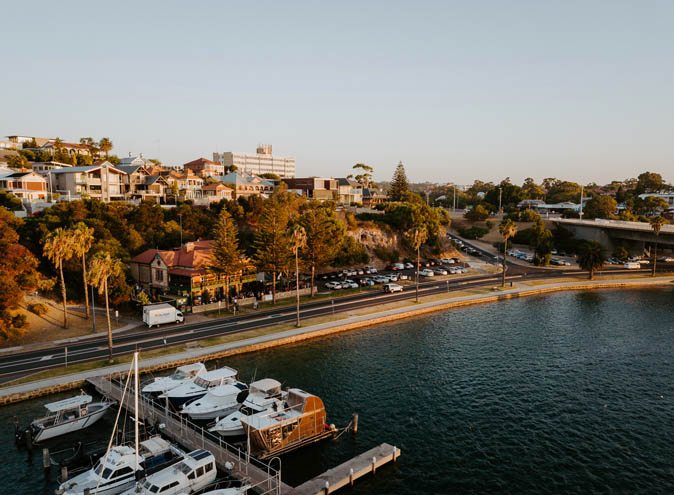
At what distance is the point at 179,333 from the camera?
5800cm

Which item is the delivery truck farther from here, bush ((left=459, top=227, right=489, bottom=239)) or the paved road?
bush ((left=459, top=227, right=489, bottom=239))

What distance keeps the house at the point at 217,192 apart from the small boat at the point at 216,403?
89.1 meters

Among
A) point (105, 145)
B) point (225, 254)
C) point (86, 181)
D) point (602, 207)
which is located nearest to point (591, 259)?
point (602, 207)

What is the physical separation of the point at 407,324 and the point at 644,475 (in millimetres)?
38512

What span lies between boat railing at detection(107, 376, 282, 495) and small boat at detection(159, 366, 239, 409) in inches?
40.8

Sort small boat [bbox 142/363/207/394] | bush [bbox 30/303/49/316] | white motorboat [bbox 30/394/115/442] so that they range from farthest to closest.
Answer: bush [bbox 30/303/49/316]
small boat [bbox 142/363/207/394]
white motorboat [bbox 30/394/115/442]

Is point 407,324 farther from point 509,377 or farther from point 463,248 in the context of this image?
point 463,248

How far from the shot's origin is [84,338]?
182 ft

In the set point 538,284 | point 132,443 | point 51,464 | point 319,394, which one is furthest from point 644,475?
point 538,284

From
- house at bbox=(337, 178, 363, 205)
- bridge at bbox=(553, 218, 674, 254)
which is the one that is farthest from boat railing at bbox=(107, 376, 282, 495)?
house at bbox=(337, 178, 363, 205)

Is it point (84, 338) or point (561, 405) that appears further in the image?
point (84, 338)

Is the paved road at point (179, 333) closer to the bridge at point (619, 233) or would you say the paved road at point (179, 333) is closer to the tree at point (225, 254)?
the tree at point (225, 254)

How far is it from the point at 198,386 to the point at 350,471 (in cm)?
1900

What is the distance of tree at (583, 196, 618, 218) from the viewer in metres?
169
